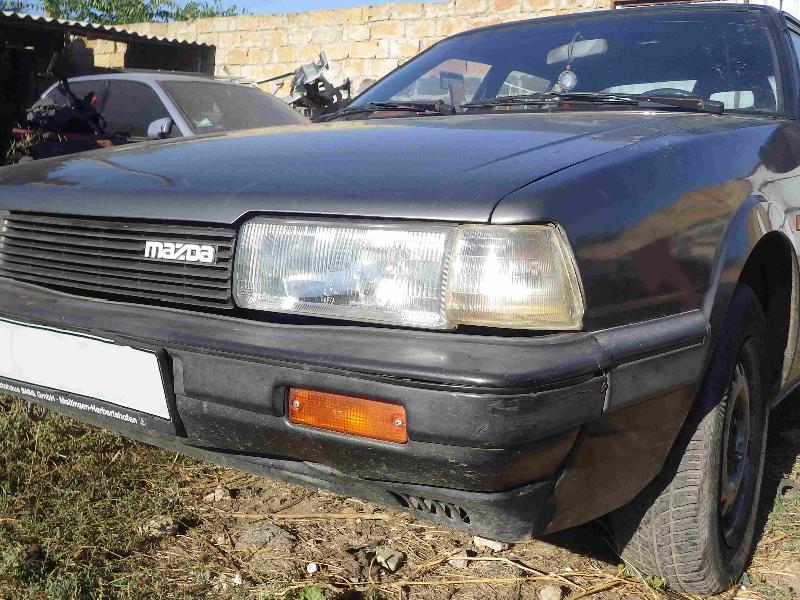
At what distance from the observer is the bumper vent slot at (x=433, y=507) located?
153 cm

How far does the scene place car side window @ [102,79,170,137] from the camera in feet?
21.3

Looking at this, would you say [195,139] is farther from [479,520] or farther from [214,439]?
[479,520]

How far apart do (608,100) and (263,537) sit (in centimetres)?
160

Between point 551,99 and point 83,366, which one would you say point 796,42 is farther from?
point 83,366

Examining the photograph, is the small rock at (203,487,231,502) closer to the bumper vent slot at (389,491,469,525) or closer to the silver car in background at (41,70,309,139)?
the bumper vent slot at (389,491,469,525)

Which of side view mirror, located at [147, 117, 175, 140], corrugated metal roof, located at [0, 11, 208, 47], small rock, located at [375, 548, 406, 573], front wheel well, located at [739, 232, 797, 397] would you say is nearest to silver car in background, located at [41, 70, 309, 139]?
side view mirror, located at [147, 117, 175, 140]

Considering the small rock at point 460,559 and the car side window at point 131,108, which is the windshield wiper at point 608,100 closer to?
the small rock at point 460,559

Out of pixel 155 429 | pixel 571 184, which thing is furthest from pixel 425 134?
pixel 155 429

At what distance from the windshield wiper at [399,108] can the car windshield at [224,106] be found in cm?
370

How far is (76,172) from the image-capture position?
6.68 ft

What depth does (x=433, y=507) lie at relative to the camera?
5.14 feet

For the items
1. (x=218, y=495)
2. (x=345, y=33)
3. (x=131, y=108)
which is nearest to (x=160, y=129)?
(x=131, y=108)

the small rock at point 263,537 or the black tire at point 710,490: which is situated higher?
the black tire at point 710,490

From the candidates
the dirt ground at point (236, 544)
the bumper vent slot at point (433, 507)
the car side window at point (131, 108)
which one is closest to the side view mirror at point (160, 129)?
the car side window at point (131, 108)
